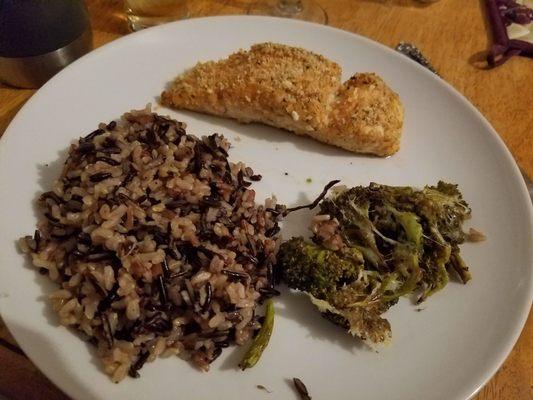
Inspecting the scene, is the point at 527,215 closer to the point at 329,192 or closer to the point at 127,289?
the point at 329,192

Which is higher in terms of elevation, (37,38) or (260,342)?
(37,38)

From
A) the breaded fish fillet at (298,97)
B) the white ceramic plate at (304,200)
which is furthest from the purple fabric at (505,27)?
the breaded fish fillet at (298,97)

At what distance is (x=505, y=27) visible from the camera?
3.77 meters

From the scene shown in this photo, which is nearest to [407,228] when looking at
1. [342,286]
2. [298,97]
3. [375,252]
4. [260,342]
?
[375,252]

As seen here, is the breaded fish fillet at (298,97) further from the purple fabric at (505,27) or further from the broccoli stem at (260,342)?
the purple fabric at (505,27)

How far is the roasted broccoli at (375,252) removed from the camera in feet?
6.68

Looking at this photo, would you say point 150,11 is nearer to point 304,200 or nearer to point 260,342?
point 304,200

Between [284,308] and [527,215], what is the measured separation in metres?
1.25

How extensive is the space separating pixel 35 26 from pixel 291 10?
73.1 inches

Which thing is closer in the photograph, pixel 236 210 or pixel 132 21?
pixel 236 210

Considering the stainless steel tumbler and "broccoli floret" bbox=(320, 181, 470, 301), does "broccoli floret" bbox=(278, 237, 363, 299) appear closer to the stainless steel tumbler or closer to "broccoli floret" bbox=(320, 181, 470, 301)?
"broccoli floret" bbox=(320, 181, 470, 301)

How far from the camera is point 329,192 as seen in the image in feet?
8.36

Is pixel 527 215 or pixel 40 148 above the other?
pixel 40 148

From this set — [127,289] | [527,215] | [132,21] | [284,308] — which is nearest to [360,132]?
[527,215]
